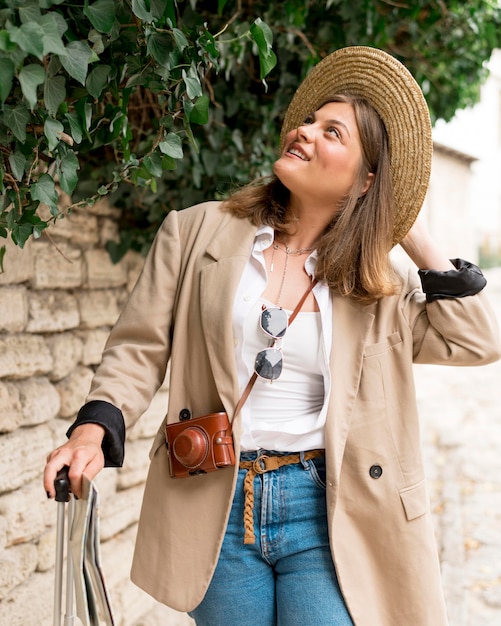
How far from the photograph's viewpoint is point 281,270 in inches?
81.5

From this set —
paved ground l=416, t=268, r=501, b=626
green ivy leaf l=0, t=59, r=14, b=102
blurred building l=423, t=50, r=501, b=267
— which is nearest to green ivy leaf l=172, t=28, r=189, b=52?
green ivy leaf l=0, t=59, r=14, b=102

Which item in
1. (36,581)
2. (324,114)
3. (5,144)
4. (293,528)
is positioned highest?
(324,114)

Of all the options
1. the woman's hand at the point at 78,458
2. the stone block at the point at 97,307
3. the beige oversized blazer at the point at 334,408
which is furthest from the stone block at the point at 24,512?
the woman's hand at the point at 78,458

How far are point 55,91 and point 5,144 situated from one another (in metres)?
0.17

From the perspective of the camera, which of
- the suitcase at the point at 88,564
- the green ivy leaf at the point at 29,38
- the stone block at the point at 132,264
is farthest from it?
the stone block at the point at 132,264

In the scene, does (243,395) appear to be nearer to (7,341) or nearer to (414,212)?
(414,212)

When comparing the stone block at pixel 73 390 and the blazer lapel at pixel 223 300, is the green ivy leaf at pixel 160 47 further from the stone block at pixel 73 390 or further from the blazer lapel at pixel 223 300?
the stone block at pixel 73 390

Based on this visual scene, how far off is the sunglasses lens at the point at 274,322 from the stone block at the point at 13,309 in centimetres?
104

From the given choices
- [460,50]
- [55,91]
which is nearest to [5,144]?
[55,91]

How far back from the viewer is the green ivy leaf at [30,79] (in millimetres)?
1317

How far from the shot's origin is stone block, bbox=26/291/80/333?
2.73m

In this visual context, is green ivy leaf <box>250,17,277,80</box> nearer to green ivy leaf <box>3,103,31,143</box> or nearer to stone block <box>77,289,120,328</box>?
→ green ivy leaf <box>3,103,31,143</box>

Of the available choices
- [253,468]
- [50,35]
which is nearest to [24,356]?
[253,468]

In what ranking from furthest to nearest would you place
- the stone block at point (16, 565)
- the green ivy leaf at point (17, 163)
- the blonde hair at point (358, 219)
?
the stone block at point (16, 565) < the blonde hair at point (358, 219) < the green ivy leaf at point (17, 163)
